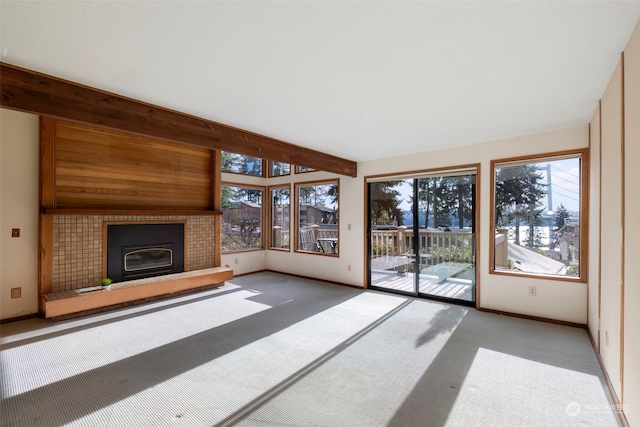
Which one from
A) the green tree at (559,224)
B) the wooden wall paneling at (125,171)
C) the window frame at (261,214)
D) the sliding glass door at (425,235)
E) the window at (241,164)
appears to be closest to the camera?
the green tree at (559,224)

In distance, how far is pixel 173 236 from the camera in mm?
4887

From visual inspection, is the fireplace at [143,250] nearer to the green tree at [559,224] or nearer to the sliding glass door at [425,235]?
the sliding glass door at [425,235]

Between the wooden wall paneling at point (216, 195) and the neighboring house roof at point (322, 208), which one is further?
the neighboring house roof at point (322, 208)

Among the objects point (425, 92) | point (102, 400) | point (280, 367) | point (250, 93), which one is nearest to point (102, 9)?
point (250, 93)

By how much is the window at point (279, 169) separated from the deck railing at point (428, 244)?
242 cm

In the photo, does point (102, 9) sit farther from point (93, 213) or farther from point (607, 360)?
point (607, 360)

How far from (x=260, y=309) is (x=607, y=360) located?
3.48 metres

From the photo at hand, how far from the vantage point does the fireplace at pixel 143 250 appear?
14.0ft

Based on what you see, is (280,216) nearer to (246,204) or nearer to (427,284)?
(246,204)

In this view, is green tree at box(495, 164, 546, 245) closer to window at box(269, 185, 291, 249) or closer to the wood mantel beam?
the wood mantel beam

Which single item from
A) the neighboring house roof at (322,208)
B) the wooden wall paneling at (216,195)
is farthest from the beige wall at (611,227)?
the wooden wall paneling at (216,195)

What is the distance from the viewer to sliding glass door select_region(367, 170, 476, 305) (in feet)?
13.9

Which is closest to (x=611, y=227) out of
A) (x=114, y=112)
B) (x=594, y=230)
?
(x=594, y=230)

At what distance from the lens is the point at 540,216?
3.68m
